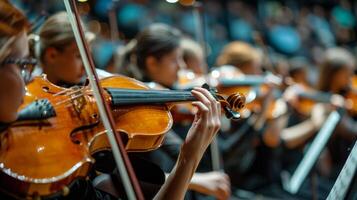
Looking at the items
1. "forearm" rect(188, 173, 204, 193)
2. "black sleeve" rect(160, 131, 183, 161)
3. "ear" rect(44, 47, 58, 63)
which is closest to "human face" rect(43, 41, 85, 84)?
"ear" rect(44, 47, 58, 63)

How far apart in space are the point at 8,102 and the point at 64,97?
0.73ft

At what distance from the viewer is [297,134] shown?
3.20m

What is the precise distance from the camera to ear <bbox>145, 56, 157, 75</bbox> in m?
2.09

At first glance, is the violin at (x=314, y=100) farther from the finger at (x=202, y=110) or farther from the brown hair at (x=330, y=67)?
the finger at (x=202, y=110)

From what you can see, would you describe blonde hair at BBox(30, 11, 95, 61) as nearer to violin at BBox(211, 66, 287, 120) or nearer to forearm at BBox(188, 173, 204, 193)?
forearm at BBox(188, 173, 204, 193)

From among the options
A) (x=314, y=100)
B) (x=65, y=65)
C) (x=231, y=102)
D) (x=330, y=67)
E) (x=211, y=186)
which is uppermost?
(x=231, y=102)

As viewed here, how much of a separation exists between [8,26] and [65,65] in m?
0.73

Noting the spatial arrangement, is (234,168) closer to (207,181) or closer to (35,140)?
(207,181)

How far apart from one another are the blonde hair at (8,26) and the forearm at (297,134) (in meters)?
2.34

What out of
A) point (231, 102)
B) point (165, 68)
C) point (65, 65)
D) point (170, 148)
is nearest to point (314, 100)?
point (165, 68)

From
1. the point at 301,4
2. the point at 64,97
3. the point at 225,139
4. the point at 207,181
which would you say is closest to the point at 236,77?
the point at 225,139

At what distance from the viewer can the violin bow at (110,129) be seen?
2.94ft

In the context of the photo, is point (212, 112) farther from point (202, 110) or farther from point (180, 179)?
point (180, 179)

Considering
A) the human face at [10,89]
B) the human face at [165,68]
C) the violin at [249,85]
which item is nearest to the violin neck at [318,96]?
the violin at [249,85]
